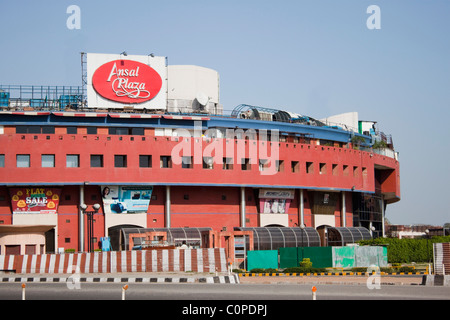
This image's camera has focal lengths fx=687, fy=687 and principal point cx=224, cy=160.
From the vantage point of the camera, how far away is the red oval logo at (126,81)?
230 feet

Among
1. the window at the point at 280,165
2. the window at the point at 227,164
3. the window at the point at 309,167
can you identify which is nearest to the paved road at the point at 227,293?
the window at the point at 227,164

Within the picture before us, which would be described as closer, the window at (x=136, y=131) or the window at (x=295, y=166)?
the window at (x=136, y=131)

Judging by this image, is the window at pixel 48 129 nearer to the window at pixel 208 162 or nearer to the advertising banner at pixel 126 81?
the advertising banner at pixel 126 81

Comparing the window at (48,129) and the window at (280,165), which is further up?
the window at (48,129)

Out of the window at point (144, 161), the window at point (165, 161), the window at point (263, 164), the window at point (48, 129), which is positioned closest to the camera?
the window at point (144, 161)

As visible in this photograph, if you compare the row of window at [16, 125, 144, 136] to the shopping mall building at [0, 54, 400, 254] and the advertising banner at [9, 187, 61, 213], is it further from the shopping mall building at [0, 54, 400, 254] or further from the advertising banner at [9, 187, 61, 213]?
the advertising banner at [9, 187, 61, 213]

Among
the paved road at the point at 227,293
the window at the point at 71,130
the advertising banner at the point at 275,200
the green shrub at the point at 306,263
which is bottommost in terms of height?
the green shrub at the point at 306,263

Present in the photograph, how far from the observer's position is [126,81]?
70.7m

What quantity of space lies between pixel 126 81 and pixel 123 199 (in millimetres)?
12181

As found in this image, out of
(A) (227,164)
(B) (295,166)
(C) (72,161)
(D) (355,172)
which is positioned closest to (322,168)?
(B) (295,166)

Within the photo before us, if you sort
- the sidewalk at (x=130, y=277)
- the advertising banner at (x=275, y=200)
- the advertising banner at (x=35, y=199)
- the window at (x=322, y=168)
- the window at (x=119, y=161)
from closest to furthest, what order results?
the sidewalk at (x=130, y=277)
the advertising banner at (x=35, y=199)
the window at (x=119, y=161)
the advertising banner at (x=275, y=200)
the window at (x=322, y=168)

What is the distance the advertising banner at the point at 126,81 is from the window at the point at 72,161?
5.65 m

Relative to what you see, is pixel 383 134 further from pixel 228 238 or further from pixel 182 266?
pixel 182 266

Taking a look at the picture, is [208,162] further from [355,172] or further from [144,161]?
[355,172]
